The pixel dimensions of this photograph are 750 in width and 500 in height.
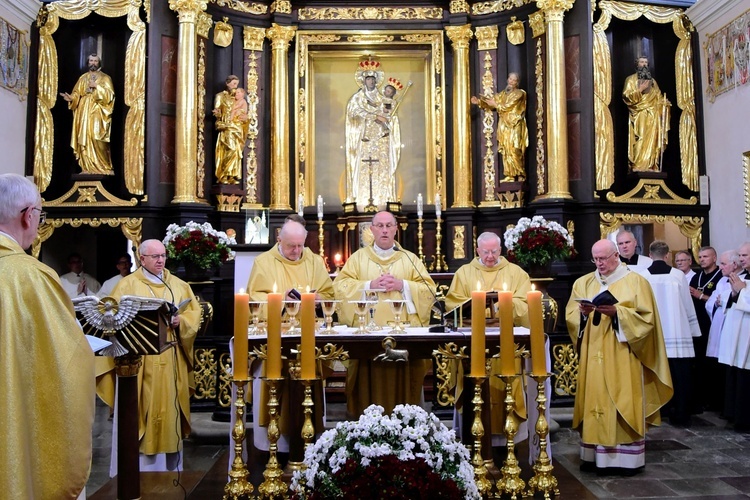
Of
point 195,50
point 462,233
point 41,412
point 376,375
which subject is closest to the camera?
point 41,412

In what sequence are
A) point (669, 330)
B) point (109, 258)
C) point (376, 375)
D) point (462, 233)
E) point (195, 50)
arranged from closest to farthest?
point (376, 375) → point (669, 330) → point (195, 50) → point (462, 233) → point (109, 258)

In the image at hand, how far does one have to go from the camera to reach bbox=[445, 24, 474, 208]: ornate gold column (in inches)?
428

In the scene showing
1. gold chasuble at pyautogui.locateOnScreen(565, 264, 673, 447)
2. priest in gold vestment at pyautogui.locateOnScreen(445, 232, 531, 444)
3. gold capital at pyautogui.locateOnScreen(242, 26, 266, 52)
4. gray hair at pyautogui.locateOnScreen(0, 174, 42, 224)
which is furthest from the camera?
gold capital at pyautogui.locateOnScreen(242, 26, 266, 52)

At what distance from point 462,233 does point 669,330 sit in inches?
161

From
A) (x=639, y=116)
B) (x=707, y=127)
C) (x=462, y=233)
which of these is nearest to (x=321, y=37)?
(x=462, y=233)

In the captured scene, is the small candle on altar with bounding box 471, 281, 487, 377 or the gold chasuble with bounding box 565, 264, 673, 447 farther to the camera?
the gold chasuble with bounding box 565, 264, 673, 447

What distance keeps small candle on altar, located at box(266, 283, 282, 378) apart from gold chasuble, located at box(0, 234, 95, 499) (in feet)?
3.98

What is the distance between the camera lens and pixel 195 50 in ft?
32.8

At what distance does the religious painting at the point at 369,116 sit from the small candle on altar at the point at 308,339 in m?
7.22

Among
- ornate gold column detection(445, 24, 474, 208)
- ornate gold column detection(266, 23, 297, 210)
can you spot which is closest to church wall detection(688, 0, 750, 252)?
ornate gold column detection(445, 24, 474, 208)

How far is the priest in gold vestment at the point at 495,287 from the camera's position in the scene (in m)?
5.74

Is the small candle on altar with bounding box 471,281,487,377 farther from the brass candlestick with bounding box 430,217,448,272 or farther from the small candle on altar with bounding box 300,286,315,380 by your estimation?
the brass candlestick with bounding box 430,217,448,272

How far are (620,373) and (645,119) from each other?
613 centimetres

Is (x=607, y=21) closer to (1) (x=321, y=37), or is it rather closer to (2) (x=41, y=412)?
(1) (x=321, y=37)
